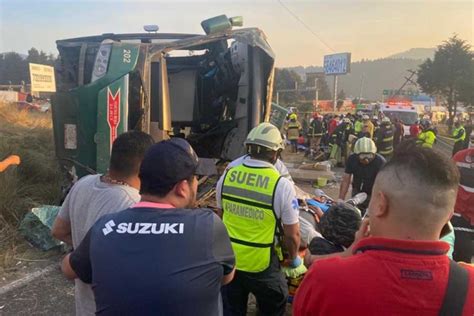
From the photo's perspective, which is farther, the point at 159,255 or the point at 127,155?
the point at 127,155

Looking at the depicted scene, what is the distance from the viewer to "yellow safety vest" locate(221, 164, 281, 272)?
2658 mm

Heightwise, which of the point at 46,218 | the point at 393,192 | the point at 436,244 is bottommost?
the point at 46,218

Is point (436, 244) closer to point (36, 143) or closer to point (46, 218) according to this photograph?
point (46, 218)

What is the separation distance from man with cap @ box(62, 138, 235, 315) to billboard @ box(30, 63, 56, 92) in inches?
388

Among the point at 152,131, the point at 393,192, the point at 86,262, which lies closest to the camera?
the point at 393,192

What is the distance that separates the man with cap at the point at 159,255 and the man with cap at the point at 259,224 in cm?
112

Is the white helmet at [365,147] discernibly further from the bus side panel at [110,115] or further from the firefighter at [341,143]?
the firefighter at [341,143]

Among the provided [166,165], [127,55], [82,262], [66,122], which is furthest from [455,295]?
[66,122]

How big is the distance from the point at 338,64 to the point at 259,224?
203ft

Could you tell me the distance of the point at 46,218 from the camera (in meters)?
4.89

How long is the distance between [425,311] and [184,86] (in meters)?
5.99

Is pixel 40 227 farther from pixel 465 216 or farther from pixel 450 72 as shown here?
pixel 450 72

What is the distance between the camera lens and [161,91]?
504 centimetres

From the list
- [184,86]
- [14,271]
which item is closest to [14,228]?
[14,271]
